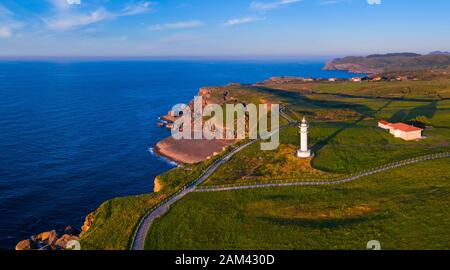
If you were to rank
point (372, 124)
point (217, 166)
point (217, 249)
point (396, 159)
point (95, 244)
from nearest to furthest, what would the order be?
point (217, 249) → point (95, 244) → point (396, 159) → point (217, 166) → point (372, 124)

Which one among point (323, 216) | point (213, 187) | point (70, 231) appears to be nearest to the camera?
point (323, 216)

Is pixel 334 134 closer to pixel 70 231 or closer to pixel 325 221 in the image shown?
pixel 325 221

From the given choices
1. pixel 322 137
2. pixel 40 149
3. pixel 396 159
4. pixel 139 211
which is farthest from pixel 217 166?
pixel 40 149

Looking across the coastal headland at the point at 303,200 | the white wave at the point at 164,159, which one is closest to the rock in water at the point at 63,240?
the coastal headland at the point at 303,200

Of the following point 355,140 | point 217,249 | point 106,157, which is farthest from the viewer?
point 106,157

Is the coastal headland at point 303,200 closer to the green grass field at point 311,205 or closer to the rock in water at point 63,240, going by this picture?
the green grass field at point 311,205

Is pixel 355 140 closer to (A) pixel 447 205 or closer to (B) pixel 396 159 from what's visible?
(B) pixel 396 159

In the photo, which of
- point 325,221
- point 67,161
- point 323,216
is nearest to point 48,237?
Answer: point 323,216

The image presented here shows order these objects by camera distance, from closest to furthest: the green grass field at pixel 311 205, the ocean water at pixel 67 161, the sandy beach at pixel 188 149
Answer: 1. the green grass field at pixel 311 205
2. the ocean water at pixel 67 161
3. the sandy beach at pixel 188 149
